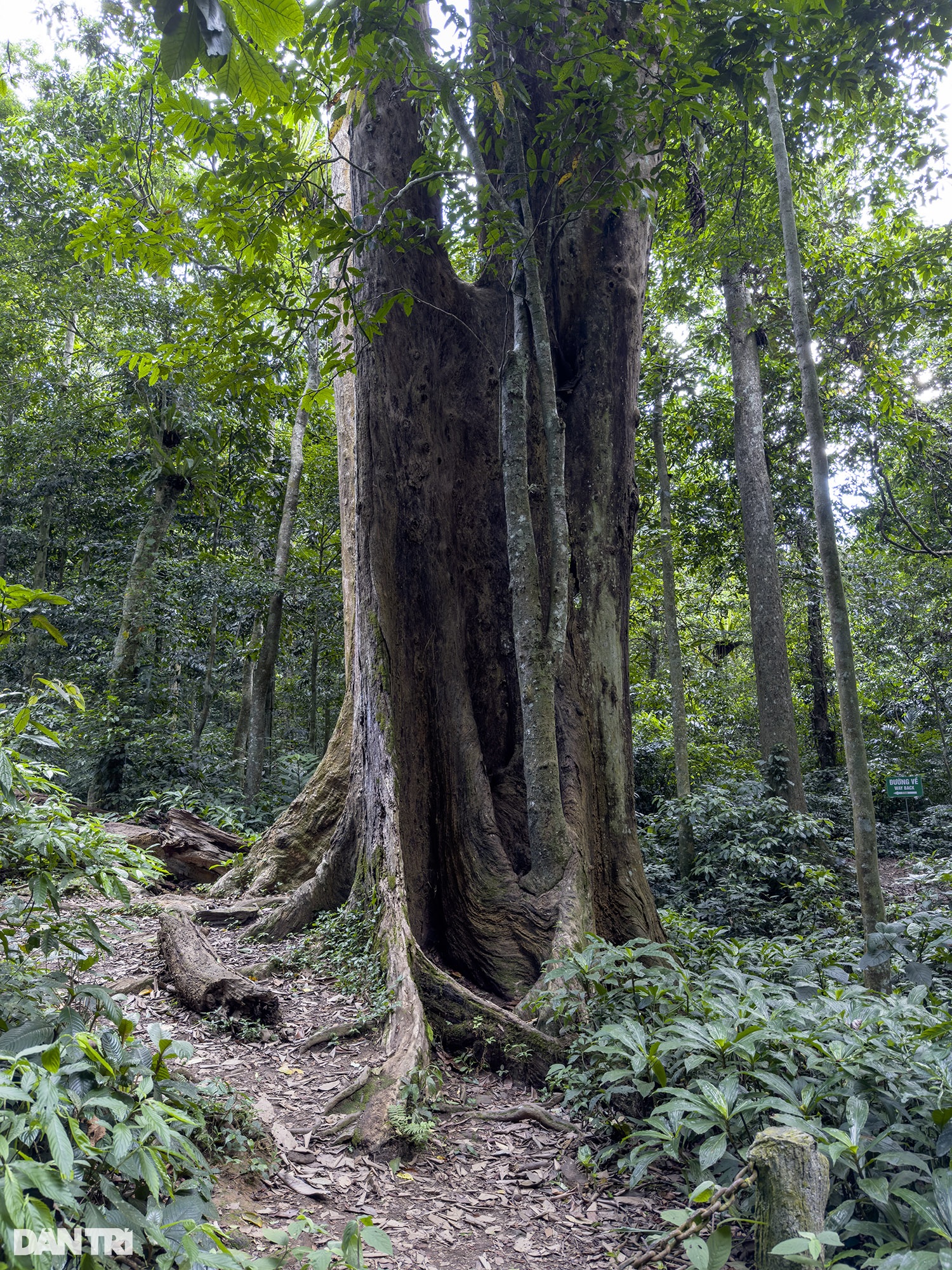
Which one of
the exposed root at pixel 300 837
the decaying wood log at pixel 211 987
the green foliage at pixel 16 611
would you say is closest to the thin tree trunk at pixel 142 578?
the exposed root at pixel 300 837

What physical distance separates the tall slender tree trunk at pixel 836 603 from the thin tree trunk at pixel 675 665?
16.1ft

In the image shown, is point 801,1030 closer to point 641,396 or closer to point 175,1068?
point 175,1068

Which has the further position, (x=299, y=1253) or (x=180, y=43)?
(x=299, y=1253)

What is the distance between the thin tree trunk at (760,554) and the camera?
9594mm

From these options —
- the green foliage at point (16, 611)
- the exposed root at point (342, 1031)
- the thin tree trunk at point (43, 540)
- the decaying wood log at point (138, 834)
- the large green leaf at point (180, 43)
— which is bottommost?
the exposed root at point (342, 1031)

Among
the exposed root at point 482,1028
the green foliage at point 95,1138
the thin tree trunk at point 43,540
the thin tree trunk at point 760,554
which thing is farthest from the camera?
the thin tree trunk at point 43,540

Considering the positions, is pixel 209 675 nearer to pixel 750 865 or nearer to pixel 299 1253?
pixel 750 865

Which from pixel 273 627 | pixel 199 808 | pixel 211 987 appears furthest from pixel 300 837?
pixel 273 627

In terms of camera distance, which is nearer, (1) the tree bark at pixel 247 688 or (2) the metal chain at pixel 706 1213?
(2) the metal chain at pixel 706 1213

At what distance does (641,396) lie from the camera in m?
10.2

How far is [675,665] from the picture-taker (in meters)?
9.20

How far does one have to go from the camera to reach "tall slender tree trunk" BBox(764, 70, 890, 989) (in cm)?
366

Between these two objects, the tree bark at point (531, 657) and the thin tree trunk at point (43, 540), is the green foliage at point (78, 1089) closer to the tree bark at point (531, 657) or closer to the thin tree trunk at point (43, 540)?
the tree bark at point (531, 657)

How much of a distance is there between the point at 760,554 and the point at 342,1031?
28.1 ft
